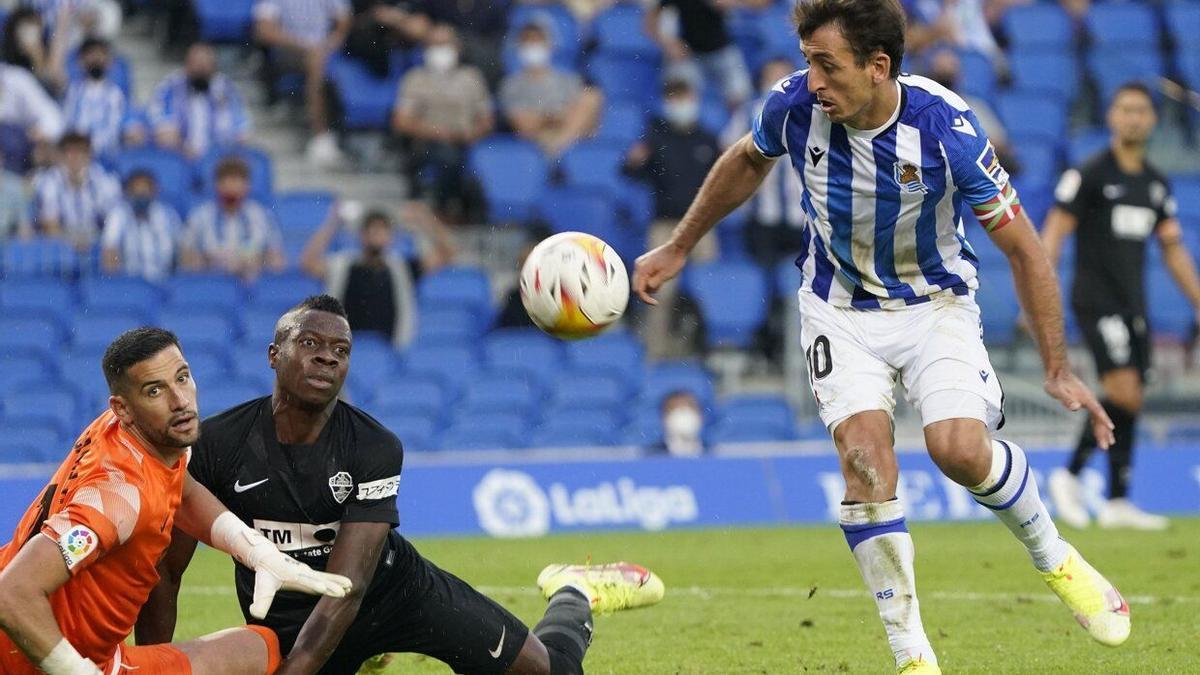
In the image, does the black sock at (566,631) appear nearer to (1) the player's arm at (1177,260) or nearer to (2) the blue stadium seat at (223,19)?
(1) the player's arm at (1177,260)

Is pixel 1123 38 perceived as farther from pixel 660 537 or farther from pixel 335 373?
pixel 335 373

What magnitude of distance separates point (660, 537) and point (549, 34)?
678cm

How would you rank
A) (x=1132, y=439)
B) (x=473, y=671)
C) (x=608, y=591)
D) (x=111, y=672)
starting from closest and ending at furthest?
(x=111, y=672) → (x=473, y=671) → (x=608, y=591) → (x=1132, y=439)

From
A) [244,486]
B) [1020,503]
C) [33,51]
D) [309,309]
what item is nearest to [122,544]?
[244,486]

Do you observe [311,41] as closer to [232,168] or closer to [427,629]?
[232,168]

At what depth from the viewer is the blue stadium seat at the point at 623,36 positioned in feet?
58.4

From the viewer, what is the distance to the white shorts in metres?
6.46

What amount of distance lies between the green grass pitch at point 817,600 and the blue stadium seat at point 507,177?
15.8 feet

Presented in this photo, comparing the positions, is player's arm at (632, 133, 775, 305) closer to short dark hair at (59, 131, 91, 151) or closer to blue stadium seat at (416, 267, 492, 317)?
blue stadium seat at (416, 267, 492, 317)

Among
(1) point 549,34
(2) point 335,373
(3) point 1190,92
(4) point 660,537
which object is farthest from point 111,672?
(3) point 1190,92

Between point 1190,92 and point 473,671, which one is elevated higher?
point 1190,92

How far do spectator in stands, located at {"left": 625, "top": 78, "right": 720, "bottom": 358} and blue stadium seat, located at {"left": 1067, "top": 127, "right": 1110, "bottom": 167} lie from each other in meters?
3.85

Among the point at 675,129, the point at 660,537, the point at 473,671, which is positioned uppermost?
the point at 675,129

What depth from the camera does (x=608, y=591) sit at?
23.6 ft
